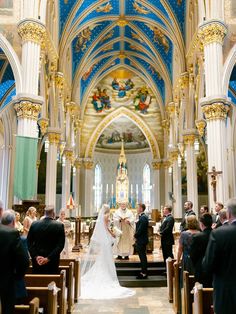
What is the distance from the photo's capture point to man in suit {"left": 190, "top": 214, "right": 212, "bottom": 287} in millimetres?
4195

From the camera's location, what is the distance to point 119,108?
92.6 feet

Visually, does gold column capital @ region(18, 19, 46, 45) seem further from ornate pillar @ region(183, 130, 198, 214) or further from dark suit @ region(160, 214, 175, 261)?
ornate pillar @ region(183, 130, 198, 214)

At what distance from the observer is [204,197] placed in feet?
Answer: 75.5

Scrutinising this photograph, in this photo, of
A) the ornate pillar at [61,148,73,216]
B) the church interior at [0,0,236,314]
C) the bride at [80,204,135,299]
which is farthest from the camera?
the ornate pillar at [61,148,73,216]

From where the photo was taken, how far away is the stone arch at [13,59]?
11641 mm

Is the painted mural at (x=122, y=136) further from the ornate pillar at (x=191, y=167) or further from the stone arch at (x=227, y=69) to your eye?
the stone arch at (x=227, y=69)

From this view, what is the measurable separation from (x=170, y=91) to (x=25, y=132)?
44.6 feet

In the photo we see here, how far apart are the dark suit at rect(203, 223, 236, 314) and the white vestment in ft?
23.7

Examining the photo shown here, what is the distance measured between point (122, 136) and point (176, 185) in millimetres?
11507

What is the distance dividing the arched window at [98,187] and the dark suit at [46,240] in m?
25.3

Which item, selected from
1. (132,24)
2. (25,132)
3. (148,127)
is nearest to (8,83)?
(25,132)

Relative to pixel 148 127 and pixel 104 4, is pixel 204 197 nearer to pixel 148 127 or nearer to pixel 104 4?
pixel 148 127

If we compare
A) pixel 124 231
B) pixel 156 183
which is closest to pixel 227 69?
pixel 124 231

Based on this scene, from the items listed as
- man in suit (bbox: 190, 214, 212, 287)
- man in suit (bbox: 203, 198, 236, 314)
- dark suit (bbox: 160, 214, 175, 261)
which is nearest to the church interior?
man in suit (bbox: 190, 214, 212, 287)
